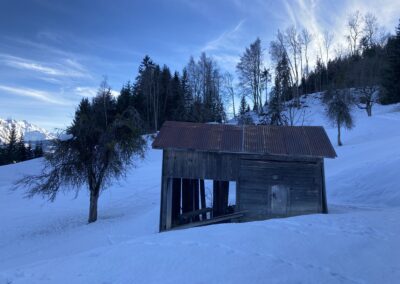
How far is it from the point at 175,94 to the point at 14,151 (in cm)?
3213

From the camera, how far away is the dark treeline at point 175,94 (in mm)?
59250

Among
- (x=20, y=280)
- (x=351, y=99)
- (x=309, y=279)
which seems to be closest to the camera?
(x=309, y=279)

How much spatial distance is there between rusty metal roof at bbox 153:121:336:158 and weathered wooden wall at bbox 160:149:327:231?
32 cm

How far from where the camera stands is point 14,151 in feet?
210

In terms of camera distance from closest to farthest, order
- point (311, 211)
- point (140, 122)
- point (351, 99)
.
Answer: point (311, 211) < point (140, 122) < point (351, 99)

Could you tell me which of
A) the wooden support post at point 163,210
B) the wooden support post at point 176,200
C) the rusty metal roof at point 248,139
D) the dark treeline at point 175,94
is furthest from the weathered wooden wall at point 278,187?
the dark treeline at point 175,94

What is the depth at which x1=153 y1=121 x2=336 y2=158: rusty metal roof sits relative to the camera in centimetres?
1512

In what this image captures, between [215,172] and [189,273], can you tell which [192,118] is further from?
[189,273]

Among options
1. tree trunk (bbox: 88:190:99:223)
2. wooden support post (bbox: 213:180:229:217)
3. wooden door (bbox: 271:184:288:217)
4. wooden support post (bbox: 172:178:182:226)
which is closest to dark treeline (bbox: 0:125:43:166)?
tree trunk (bbox: 88:190:99:223)

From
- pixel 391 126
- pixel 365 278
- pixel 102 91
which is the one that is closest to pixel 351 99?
pixel 391 126

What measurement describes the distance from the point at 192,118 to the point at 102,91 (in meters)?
15.1

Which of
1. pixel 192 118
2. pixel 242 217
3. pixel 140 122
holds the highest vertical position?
pixel 192 118

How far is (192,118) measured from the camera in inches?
2138

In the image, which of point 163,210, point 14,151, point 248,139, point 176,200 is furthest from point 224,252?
point 14,151
